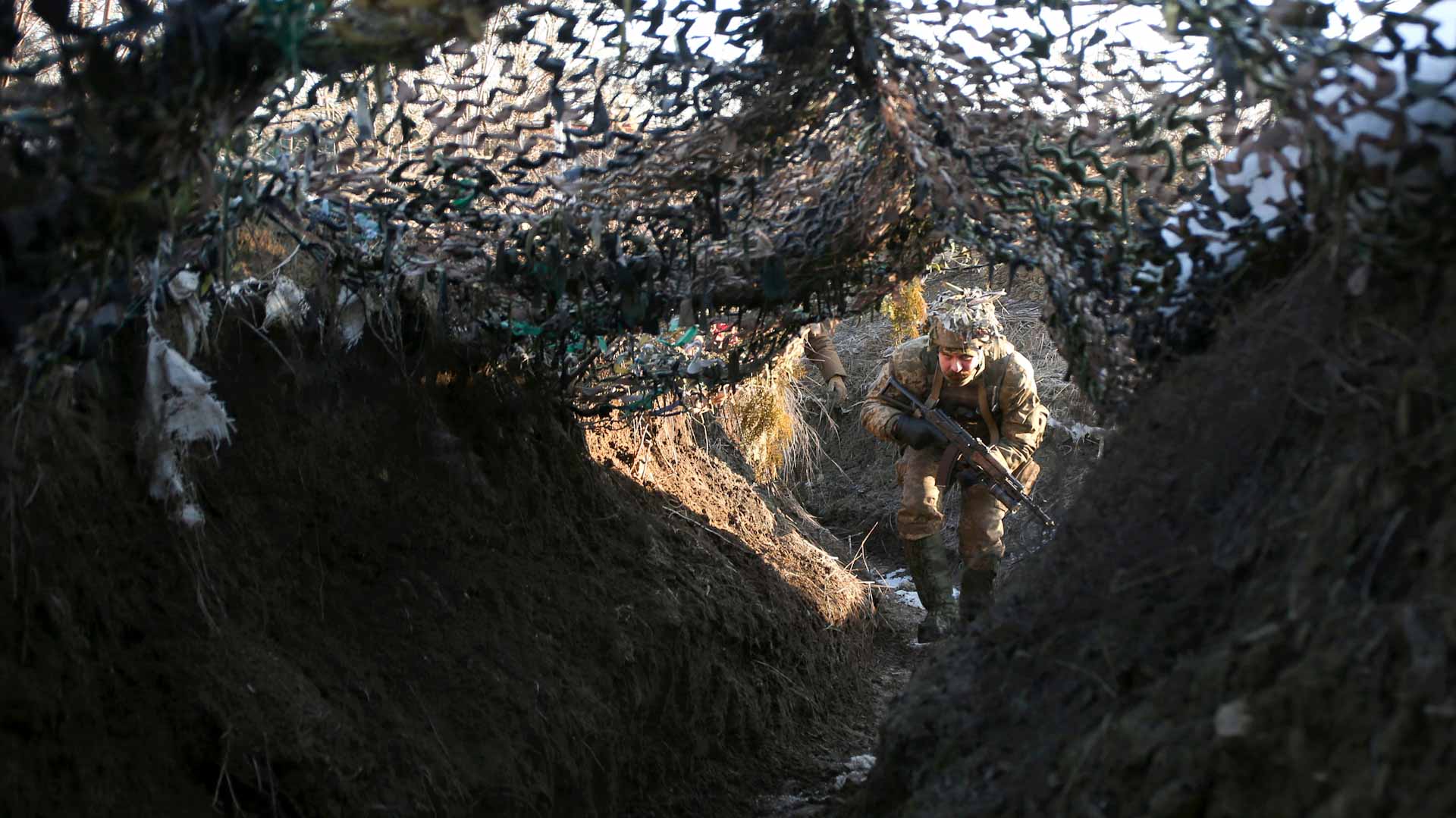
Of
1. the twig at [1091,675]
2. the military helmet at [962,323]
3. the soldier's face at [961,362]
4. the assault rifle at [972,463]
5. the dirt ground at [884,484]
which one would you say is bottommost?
the dirt ground at [884,484]

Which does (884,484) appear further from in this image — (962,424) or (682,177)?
(682,177)

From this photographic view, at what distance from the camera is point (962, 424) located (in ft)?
23.6

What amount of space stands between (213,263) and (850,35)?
1.86 m

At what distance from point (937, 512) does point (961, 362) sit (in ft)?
3.09

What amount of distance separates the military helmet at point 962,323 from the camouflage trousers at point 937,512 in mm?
715

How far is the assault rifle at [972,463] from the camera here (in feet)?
21.8

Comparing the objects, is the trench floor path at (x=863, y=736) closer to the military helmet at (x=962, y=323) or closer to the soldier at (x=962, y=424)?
the soldier at (x=962, y=424)

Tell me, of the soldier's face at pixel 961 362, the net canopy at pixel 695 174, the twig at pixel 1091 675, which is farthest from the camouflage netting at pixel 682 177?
the soldier's face at pixel 961 362

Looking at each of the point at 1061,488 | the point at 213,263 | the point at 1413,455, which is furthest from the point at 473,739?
the point at 1061,488

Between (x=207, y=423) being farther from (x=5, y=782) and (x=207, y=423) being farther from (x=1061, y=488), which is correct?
(x=1061, y=488)

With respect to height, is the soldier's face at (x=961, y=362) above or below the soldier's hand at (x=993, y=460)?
above

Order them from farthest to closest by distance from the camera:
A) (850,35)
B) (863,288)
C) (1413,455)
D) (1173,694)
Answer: (863,288)
(850,35)
(1173,694)
(1413,455)

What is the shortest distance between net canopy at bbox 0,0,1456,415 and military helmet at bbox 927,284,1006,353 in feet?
6.77

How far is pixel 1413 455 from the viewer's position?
172 centimetres
